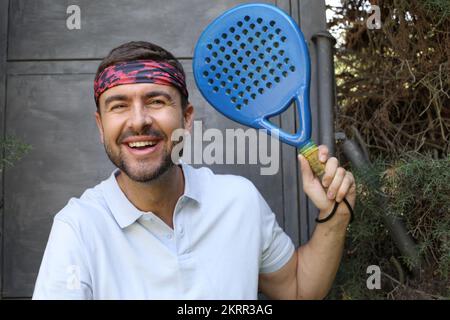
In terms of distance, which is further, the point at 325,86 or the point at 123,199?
the point at 325,86

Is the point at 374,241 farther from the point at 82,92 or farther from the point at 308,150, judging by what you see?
the point at 82,92

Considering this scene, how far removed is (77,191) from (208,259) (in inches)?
28.0

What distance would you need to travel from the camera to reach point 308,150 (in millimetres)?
1550

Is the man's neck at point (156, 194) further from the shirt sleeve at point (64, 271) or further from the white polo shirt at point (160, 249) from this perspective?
the shirt sleeve at point (64, 271)

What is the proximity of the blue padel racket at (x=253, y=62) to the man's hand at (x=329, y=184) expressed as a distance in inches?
3.7

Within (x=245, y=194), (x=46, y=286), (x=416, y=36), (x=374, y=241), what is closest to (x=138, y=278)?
(x=46, y=286)

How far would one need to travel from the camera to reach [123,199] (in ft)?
5.31

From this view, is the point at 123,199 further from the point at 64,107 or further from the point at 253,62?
the point at 64,107

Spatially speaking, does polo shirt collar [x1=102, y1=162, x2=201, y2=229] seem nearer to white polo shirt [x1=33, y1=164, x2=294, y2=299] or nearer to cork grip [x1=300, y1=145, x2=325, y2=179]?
white polo shirt [x1=33, y1=164, x2=294, y2=299]

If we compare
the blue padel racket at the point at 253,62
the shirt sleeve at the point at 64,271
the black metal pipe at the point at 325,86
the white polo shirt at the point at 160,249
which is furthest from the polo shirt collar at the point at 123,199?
the black metal pipe at the point at 325,86

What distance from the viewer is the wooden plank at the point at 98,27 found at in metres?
2.16

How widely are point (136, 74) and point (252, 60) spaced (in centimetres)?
30

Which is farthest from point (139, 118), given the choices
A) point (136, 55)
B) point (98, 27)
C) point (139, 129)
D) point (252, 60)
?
point (98, 27)

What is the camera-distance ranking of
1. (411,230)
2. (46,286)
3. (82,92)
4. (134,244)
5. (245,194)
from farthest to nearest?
1. (82,92)
2. (411,230)
3. (245,194)
4. (134,244)
5. (46,286)
